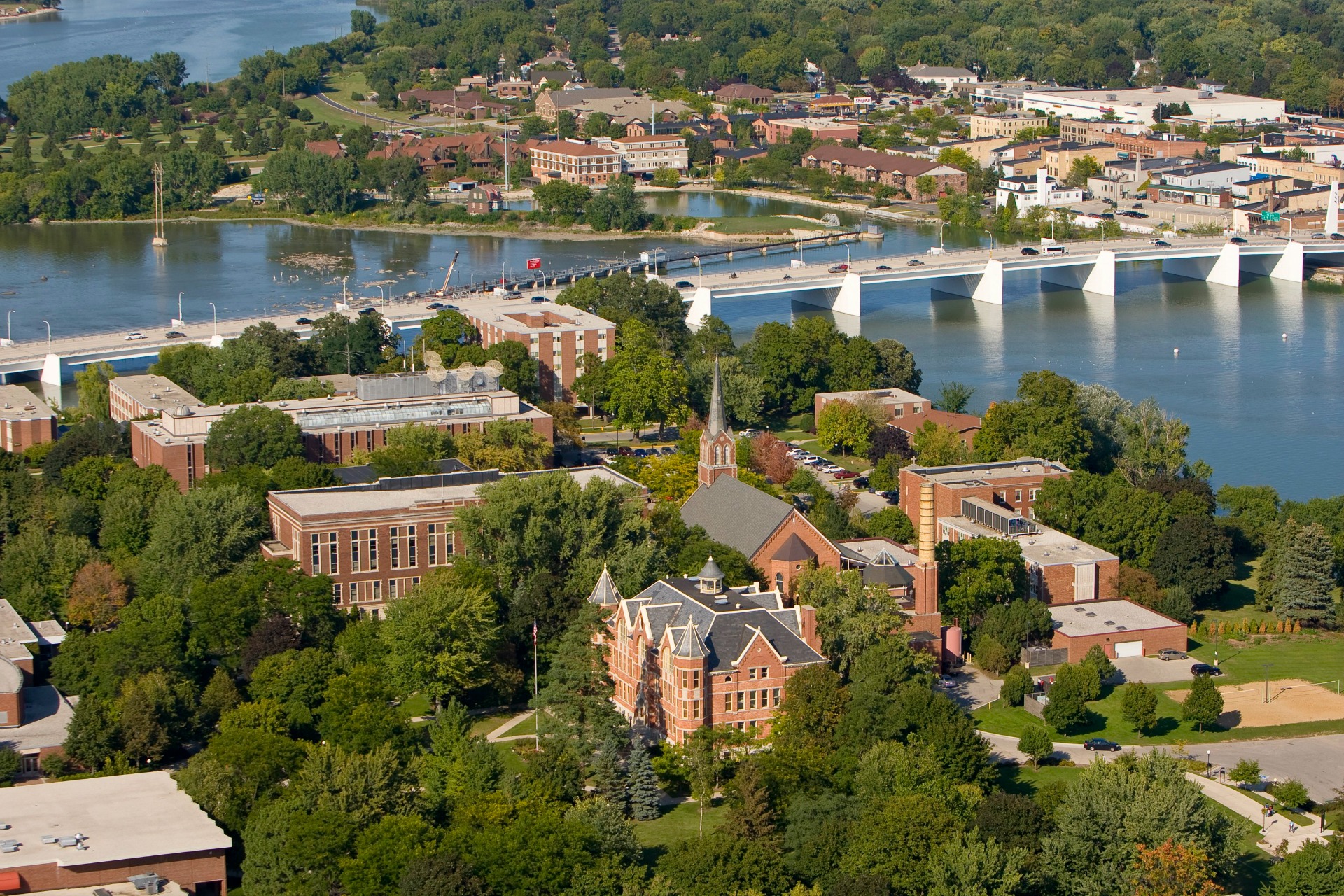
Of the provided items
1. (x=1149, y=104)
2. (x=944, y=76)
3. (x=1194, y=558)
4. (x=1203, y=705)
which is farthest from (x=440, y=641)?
(x=944, y=76)

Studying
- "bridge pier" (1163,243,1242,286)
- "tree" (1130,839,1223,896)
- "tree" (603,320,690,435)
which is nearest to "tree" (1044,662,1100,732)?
"tree" (1130,839,1223,896)

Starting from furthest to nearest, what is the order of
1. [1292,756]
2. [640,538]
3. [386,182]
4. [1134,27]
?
[1134,27]
[386,182]
[640,538]
[1292,756]

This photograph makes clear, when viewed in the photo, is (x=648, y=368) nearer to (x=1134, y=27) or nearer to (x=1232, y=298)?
(x=1232, y=298)

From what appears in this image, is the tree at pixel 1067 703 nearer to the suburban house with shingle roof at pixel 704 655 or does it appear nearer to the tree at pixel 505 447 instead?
the suburban house with shingle roof at pixel 704 655

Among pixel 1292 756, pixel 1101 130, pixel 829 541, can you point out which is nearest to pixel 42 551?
pixel 829 541

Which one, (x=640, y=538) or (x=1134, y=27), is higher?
(x=1134, y=27)

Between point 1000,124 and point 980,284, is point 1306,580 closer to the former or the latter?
point 980,284
